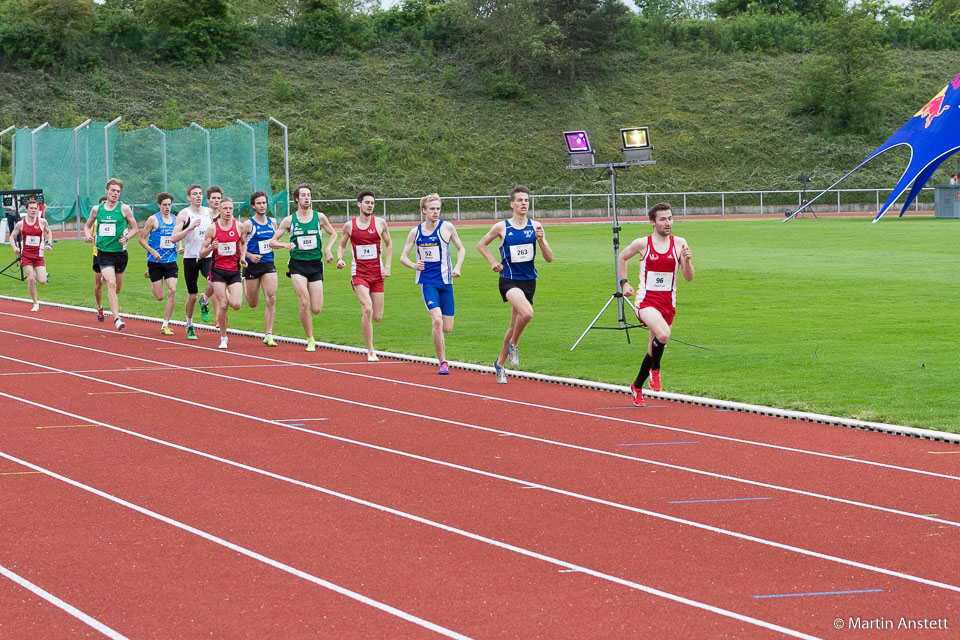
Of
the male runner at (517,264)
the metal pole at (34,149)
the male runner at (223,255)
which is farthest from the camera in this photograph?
the metal pole at (34,149)

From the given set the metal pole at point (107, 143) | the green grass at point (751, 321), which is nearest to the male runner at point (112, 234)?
the green grass at point (751, 321)

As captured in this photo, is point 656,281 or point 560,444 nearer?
point 560,444

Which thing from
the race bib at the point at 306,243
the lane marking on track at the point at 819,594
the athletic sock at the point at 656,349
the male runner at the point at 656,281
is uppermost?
the race bib at the point at 306,243

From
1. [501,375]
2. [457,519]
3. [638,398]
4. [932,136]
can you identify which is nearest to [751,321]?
[501,375]

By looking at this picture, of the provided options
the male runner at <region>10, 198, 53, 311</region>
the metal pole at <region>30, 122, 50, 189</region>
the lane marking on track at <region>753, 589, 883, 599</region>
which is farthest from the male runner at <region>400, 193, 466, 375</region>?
the metal pole at <region>30, 122, 50, 189</region>

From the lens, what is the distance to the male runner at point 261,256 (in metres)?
16.0

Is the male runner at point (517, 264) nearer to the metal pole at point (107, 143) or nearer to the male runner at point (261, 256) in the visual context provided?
the male runner at point (261, 256)

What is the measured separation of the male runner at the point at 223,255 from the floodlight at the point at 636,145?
503cm

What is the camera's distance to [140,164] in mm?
42844

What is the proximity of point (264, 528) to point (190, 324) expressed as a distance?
1067cm

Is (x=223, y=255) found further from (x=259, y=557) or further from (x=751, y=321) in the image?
(x=259, y=557)

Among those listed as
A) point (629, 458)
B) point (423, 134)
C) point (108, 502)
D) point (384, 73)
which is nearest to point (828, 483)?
point (629, 458)

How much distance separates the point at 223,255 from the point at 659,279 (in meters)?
6.81

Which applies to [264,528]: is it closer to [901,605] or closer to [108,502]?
[108,502]
